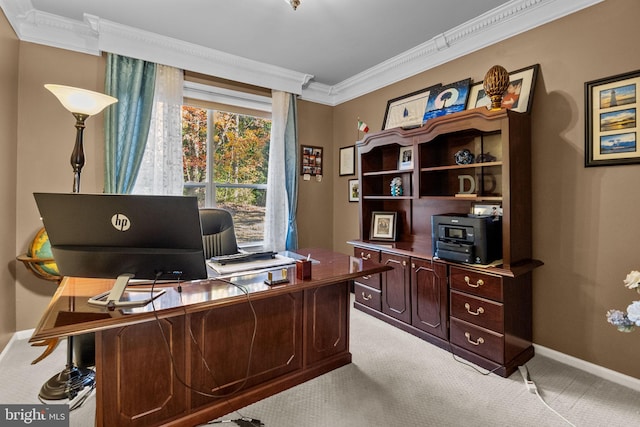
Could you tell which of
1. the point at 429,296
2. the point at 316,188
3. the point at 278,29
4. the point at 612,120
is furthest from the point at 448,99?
the point at 316,188

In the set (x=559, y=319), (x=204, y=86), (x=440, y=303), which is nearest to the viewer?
(x=559, y=319)

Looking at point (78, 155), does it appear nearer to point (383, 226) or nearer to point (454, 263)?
point (383, 226)

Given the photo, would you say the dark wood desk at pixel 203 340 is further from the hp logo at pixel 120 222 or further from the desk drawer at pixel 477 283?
the desk drawer at pixel 477 283

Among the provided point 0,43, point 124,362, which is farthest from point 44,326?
point 0,43

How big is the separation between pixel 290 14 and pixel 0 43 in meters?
2.11

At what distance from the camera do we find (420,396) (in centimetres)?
196

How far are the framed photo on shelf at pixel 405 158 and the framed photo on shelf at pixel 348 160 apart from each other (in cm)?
81

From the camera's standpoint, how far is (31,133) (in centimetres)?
264

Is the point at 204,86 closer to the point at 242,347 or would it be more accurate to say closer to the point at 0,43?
the point at 0,43

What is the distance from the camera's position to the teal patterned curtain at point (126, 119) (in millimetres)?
2850

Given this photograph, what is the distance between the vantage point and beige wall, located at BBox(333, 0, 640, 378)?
2035 mm

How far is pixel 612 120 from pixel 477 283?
4.58 ft

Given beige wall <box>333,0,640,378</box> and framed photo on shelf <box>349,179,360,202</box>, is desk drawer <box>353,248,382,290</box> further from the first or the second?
beige wall <box>333,0,640,378</box>

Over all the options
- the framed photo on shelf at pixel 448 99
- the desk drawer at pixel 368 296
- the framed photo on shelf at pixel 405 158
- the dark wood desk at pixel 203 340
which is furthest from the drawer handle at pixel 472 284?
the framed photo on shelf at pixel 448 99
